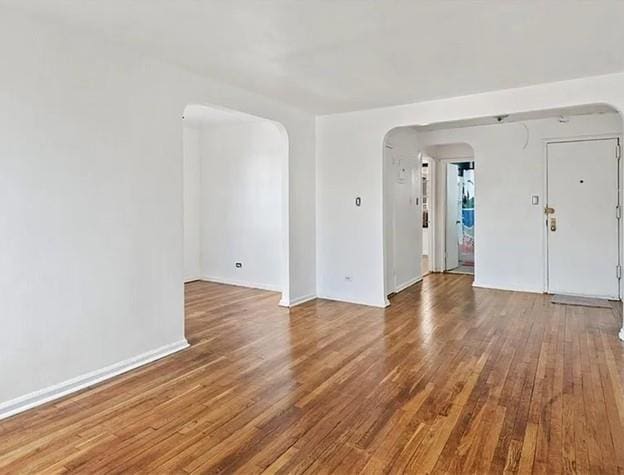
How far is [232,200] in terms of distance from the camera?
7.00m

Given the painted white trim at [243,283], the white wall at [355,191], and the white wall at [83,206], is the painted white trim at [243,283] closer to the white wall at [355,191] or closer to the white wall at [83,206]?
the white wall at [355,191]

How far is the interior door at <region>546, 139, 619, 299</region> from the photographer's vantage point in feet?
18.7

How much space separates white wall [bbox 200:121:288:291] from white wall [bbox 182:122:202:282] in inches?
3.4

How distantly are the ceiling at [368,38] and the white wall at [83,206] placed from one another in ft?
0.78

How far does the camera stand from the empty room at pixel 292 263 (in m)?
2.41

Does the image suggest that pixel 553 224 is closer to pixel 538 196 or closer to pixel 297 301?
pixel 538 196

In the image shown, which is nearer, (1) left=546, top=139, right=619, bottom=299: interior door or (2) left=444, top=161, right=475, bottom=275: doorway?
(1) left=546, top=139, right=619, bottom=299: interior door

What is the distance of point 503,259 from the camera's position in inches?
256

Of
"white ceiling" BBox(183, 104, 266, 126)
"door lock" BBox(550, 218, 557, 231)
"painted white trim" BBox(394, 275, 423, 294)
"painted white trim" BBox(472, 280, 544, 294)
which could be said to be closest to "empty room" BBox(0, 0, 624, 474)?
"door lock" BBox(550, 218, 557, 231)

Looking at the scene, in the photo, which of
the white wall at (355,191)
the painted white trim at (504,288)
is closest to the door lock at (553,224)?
the painted white trim at (504,288)

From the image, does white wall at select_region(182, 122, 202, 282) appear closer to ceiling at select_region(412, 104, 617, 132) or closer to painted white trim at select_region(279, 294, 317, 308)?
painted white trim at select_region(279, 294, 317, 308)

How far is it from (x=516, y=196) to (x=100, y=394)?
19.3 ft

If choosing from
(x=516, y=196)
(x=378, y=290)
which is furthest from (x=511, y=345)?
(x=516, y=196)

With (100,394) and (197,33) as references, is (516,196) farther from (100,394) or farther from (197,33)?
(100,394)
